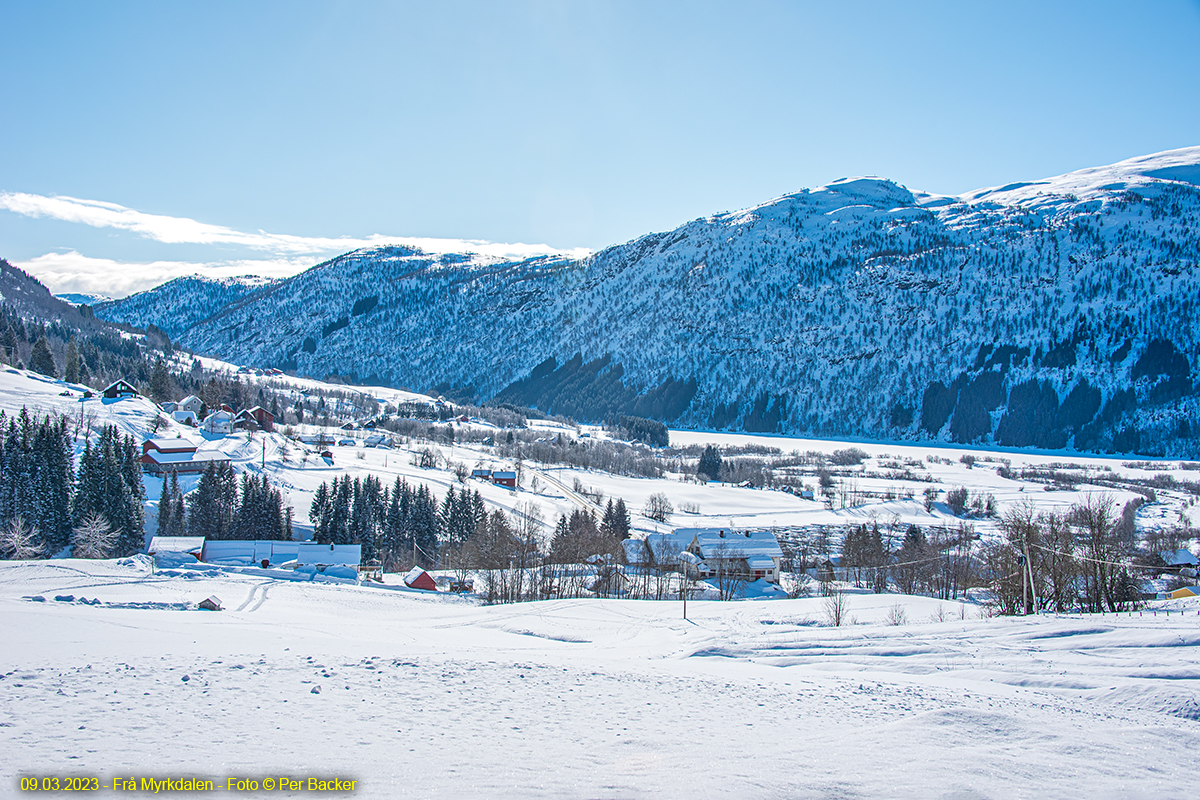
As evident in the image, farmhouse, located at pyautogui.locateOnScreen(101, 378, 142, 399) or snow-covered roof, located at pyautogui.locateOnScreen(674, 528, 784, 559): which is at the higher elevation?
farmhouse, located at pyautogui.locateOnScreen(101, 378, 142, 399)

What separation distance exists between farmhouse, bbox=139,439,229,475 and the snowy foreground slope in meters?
59.2

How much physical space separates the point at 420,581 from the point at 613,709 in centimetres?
3457

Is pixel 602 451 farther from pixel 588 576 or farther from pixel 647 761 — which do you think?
pixel 647 761

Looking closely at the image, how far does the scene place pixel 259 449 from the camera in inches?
3324

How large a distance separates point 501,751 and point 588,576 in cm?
3770

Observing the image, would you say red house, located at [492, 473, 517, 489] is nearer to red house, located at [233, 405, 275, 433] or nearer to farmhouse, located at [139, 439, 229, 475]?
farmhouse, located at [139, 439, 229, 475]

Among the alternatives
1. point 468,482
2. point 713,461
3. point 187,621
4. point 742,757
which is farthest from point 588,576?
point 713,461

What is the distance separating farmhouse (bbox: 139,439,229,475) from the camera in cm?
6906

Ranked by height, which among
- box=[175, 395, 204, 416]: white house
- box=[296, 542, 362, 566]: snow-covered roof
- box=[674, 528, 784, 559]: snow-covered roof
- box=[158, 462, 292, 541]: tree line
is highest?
box=[175, 395, 204, 416]: white house

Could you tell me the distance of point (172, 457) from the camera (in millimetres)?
71375

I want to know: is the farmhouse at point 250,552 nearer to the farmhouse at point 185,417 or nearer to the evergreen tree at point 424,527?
the evergreen tree at point 424,527

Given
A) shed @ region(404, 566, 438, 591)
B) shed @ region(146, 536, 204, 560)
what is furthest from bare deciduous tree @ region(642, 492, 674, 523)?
shed @ region(146, 536, 204, 560)

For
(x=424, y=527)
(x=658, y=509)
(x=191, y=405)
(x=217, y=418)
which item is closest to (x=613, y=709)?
(x=424, y=527)

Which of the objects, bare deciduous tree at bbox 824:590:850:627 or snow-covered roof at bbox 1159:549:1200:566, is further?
snow-covered roof at bbox 1159:549:1200:566
